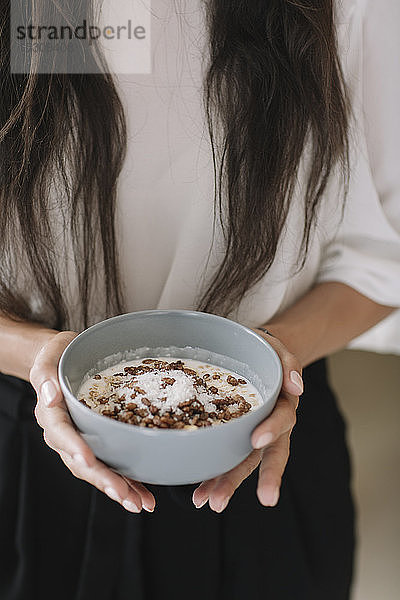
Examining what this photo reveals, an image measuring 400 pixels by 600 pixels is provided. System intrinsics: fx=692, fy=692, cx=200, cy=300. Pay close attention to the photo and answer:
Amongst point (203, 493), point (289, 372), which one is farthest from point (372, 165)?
point (203, 493)

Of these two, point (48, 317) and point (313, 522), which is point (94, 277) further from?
Answer: point (313, 522)

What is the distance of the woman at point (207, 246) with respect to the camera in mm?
727

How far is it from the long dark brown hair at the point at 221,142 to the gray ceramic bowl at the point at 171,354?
14cm

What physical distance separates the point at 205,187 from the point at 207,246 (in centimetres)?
7

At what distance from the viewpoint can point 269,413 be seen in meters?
0.60

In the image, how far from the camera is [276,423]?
1.93 ft

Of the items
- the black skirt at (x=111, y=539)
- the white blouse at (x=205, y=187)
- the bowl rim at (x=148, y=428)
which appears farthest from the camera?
the black skirt at (x=111, y=539)

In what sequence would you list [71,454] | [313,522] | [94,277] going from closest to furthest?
[71,454] < [94,277] < [313,522]

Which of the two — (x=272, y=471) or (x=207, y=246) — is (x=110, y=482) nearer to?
(x=272, y=471)

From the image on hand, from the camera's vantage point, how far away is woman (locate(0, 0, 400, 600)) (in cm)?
73

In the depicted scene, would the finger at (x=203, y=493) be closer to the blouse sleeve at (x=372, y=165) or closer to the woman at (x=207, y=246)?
the woman at (x=207, y=246)

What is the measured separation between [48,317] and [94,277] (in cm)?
8

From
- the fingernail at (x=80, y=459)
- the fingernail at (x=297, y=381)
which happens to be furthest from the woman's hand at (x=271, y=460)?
the fingernail at (x=80, y=459)

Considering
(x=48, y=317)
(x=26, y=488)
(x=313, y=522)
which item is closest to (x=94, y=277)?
(x=48, y=317)
